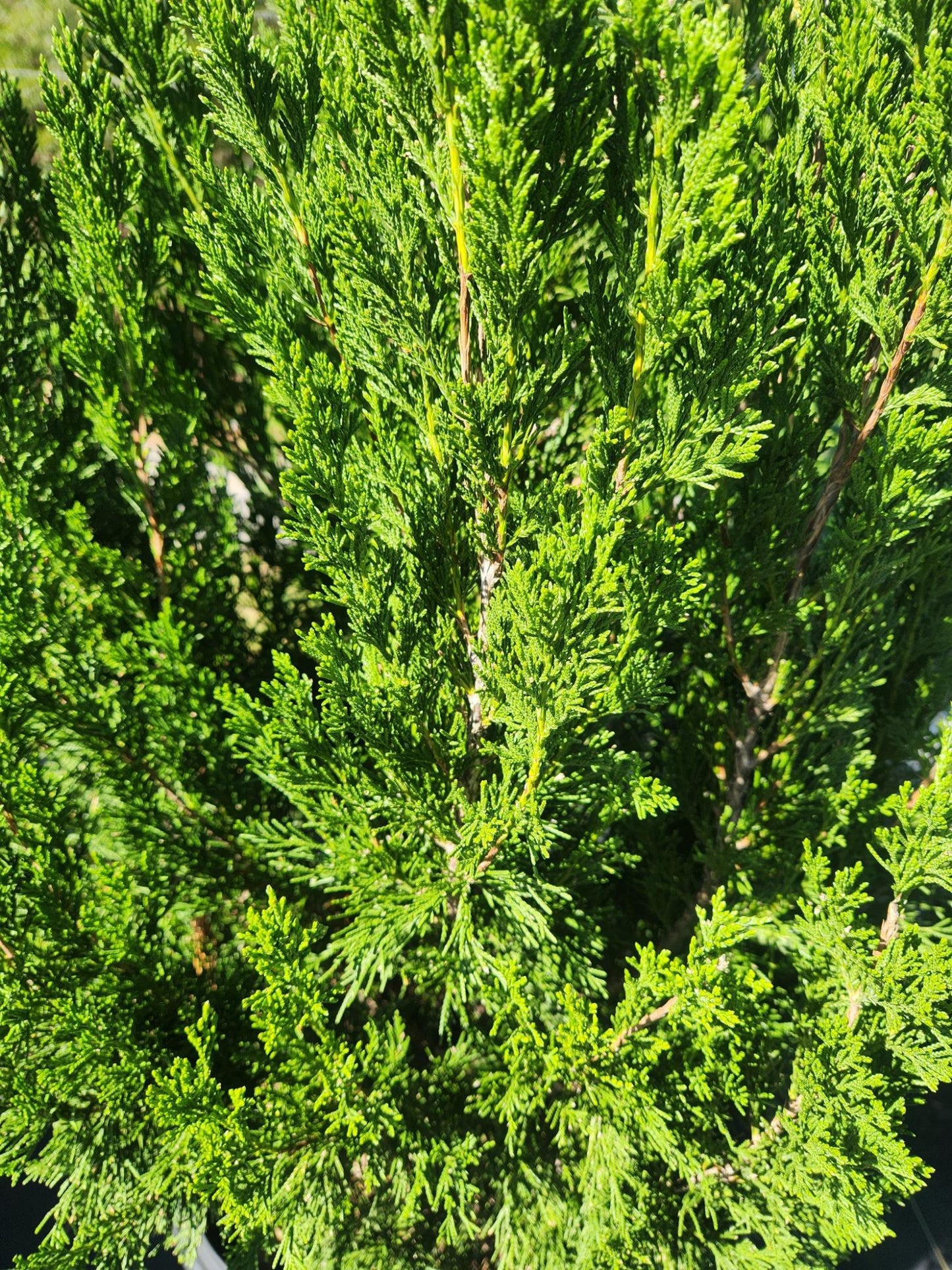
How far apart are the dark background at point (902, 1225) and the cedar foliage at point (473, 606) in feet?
6.12

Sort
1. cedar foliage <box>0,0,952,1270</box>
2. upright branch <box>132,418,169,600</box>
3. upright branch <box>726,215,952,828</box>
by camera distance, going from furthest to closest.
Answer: upright branch <box>132,418,169,600</box> → upright branch <box>726,215,952,828</box> → cedar foliage <box>0,0,952,1270</box>

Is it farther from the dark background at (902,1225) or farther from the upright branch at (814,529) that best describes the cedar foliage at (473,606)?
the dark background at (902,1225)

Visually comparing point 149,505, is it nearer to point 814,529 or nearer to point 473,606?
point 473,606

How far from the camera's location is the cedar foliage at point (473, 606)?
1.92m

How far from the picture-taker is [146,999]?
8.63ft

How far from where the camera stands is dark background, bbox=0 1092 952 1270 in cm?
402

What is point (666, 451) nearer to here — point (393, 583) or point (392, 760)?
point (393, 583)

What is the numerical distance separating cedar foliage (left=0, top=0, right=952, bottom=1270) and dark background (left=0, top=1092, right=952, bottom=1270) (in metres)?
1.87

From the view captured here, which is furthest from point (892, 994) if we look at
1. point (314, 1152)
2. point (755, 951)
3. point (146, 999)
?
point (146, 999)

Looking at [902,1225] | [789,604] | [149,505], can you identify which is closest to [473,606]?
[789,604]

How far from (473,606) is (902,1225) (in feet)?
14.7

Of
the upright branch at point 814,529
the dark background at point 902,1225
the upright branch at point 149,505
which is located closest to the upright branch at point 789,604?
the upright branch at point 814,529

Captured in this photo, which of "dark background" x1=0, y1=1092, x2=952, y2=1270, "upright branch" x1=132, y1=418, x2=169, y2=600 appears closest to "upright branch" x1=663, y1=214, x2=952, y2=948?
"upright branch" x1=132, y1=418, x2=169, y2=600

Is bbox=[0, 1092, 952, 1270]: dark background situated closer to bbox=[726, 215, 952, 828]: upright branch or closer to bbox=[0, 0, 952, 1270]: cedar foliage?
bbox=[0, 0, 952, 1270]: cedar foliage
